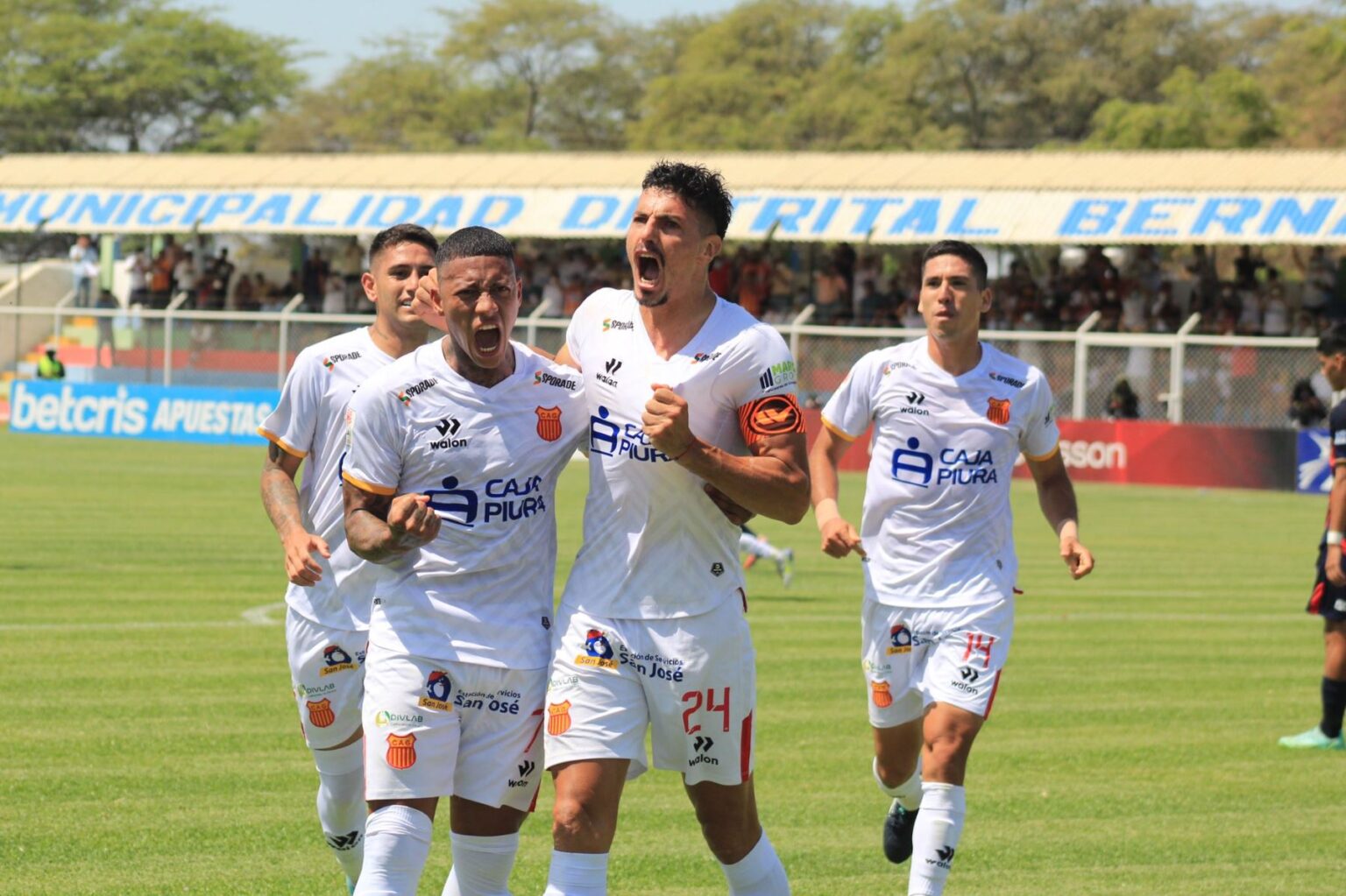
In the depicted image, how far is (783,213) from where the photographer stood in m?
40.8

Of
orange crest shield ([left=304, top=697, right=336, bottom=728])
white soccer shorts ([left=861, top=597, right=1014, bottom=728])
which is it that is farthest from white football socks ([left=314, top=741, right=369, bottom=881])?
white soccer shorts ([left=861, top=597, right=1014, bottom=728])

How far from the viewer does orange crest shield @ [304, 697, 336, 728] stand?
24.1 feet

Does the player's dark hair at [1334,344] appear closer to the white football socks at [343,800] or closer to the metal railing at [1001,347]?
the white football socks at [343,800]

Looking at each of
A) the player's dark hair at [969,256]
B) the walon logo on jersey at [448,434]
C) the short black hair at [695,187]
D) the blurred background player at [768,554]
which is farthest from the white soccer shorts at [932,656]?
the blurred background player at [768,554]

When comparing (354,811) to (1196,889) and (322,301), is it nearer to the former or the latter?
(1196,889)

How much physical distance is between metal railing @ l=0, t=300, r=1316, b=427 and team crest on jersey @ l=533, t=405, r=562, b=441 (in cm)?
2690

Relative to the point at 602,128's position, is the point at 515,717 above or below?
below

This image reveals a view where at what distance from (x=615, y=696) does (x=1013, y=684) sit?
314 inches

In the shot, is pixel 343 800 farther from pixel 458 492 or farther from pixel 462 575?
pixel 458 492

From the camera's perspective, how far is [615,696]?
6188 millimetres

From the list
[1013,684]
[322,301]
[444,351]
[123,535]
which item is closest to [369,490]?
[444,351]

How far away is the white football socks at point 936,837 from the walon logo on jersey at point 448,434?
267cm

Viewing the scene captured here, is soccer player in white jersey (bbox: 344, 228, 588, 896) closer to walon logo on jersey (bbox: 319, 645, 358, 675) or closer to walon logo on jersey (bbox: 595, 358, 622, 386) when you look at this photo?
walon logo on jersey (bbox: 595, 358, 622, 386)

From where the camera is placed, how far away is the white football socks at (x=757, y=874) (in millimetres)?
6367
